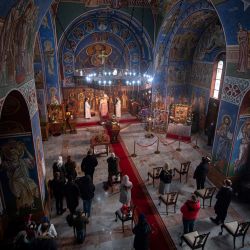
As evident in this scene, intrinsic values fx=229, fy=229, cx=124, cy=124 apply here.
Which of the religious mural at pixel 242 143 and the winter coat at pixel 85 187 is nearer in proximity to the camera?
the winter coat at pixel 85 187

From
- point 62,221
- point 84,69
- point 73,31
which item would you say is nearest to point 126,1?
point 73,31

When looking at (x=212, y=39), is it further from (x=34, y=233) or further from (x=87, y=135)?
(x=34, y=233)

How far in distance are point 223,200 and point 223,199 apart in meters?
0.04

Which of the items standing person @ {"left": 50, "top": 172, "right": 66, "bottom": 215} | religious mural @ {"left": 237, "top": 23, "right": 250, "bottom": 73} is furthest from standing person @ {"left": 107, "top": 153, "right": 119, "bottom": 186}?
religious mural @ {"left": 237, "top": 23, "right": 250, "bottom": 73}

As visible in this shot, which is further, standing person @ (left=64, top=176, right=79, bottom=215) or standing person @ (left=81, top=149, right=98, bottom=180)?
standing person @ (left=81, top=149, right=98, bottom=180)

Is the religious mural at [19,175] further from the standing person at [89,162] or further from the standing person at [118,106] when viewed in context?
the standing person at [118,106]

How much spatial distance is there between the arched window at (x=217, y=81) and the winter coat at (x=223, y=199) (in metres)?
8.18

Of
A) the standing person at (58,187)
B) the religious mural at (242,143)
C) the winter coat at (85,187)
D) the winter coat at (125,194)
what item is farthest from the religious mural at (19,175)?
the religious mural at (242,143)

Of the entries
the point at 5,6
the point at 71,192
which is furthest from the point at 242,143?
the point at 5,6

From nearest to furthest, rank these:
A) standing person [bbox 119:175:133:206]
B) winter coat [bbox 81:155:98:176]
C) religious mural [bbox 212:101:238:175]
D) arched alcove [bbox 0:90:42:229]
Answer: arched alcove [bbox 0:90:42:229] < standing person [bbox 119:175:133:206] < winter coat [bbox 81:155:98:176] < religious mural [bbox 212:101:238:175]

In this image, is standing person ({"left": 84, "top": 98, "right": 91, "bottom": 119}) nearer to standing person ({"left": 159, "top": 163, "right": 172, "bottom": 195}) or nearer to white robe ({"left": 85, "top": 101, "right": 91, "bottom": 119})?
white robe ({"left": 85, "top": 101, "right": 91, "bottom": 119})

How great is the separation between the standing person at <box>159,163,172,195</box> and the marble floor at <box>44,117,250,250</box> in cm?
45

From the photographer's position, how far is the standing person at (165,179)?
8266 mm

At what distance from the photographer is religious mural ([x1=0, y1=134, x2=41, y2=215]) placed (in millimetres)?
6766
